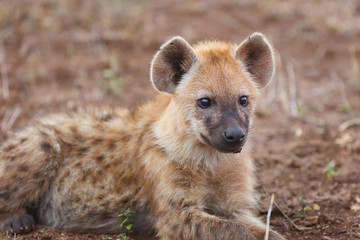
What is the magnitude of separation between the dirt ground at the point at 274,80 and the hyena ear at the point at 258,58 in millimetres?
382

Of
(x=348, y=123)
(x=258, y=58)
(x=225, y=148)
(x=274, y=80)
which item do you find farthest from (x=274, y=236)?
(x=274, y=80)

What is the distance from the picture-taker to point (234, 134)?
9.78 feet

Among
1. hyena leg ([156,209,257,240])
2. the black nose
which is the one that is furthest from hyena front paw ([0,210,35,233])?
the black nose

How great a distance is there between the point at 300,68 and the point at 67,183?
3941 mm

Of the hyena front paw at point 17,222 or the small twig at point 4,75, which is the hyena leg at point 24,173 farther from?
the small twig at point 4,75

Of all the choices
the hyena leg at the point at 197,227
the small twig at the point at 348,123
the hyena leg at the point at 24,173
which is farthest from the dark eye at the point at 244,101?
the small twig at the point at 348,123

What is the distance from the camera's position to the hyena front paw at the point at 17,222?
351 cm

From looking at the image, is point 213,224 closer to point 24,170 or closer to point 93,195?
point 93,195

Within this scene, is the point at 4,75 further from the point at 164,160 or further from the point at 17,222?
the point at 164,160

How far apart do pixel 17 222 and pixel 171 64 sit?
57.7 inches

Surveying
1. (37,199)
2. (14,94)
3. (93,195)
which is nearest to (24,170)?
(37,199)

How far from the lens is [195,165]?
11.0 ft

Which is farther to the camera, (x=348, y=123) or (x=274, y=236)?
(x=348, y=123)

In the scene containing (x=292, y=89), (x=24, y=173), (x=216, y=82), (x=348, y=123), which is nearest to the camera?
(x=216, y=82)
